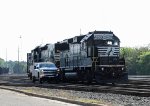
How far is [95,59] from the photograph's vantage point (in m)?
32.5

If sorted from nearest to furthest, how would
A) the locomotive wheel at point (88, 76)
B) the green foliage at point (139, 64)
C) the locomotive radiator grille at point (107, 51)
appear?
the locomotive wheel at point (88, 76) → the locomotive radiator grille at point (107, 51) → the green foliage at point (139, 64)

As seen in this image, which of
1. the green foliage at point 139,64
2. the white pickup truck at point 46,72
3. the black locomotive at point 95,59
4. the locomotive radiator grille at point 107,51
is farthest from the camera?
the green foliage at point 139,64

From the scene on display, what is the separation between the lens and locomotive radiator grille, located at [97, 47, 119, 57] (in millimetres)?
32906

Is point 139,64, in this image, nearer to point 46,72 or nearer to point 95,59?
point 46,72

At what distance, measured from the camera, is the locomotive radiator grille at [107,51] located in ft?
108

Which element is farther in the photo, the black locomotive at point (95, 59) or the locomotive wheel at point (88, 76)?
the locomotive wheel at point (88, 76)

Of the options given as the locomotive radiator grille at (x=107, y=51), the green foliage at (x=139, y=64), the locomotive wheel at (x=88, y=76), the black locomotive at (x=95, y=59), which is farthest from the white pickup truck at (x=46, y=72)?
the green foliage at (x=139, y=64)

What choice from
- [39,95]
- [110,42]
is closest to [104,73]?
[110,42]

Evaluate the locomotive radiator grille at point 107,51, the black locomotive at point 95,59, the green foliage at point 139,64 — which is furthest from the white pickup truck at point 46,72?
the green foliage at point 139,64

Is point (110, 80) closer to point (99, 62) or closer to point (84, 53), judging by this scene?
point (99, 62)

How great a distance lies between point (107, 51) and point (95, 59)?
131cm

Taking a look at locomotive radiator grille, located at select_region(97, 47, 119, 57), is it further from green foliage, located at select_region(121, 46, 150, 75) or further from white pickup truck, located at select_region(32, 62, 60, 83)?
green foliage, located at select_region(121, 46, 150, 75)

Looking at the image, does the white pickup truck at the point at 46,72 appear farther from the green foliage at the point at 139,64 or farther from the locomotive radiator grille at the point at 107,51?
the green foliage at the point at 139,64

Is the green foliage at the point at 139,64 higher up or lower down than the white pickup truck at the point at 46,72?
higher up
